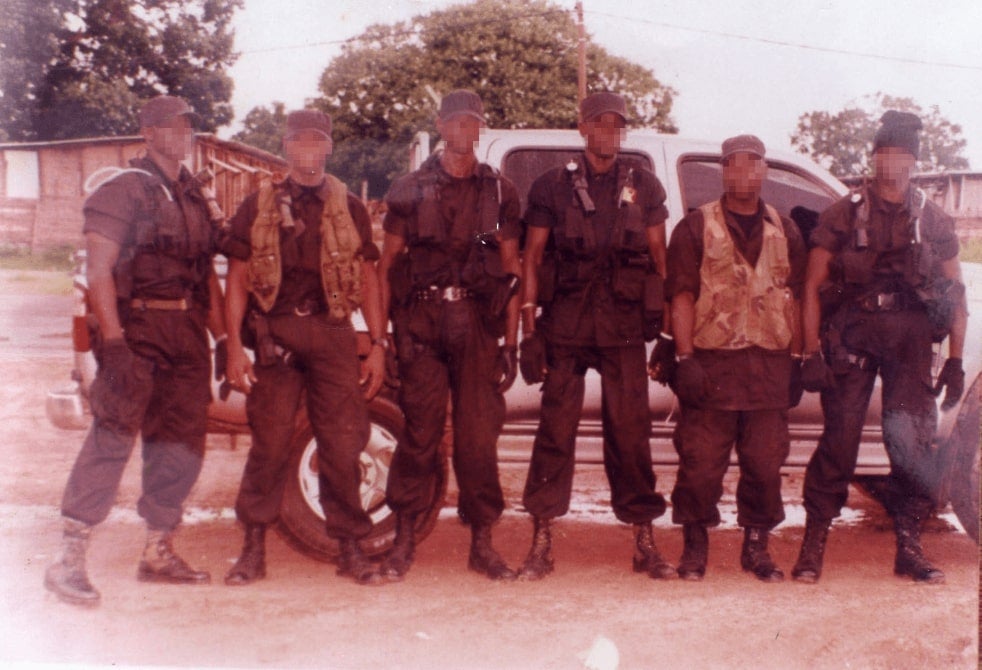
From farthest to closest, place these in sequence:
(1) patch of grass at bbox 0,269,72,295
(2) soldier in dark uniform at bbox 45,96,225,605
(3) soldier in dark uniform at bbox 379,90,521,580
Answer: (1) patch of grass at bbox 0,269,72,295 → (3) soldier in dark uniform at bbox 379,90,521,580 → (2) soldier in dark uniform at bbox 45,96,225,605

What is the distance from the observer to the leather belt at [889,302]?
449 cm

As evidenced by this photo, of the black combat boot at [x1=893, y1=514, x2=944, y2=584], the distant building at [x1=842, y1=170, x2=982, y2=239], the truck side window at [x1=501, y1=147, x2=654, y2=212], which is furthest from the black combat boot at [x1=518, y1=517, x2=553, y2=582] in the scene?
the distant building at [x1=842, y1=170, x2=982, y2=239]

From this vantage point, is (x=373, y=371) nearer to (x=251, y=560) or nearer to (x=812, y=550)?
(x=251, y=560)

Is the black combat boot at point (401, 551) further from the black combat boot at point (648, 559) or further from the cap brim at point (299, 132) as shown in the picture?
the cap brim at point (299, 132)

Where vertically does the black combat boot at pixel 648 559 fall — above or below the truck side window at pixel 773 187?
below

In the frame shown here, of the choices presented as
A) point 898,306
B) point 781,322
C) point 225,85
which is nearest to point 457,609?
point 781,322

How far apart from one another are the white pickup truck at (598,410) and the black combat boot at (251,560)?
0.58ft

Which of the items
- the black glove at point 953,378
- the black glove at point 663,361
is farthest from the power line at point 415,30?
the black glove at point 953,378

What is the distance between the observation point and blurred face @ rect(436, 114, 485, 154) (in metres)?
4.32

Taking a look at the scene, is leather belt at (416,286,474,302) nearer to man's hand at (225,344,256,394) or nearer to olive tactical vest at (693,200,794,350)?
man's hand at (225,344,256,394)

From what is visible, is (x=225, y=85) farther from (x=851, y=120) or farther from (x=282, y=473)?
(x=851, y=120)

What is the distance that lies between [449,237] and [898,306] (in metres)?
2.00

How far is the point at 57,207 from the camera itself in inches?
213

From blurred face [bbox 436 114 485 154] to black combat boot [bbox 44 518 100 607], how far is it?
2167 millimetres
